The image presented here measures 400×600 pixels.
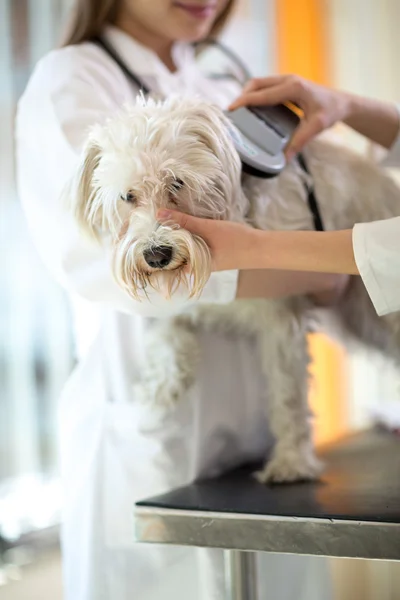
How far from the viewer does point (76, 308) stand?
5.21 ft

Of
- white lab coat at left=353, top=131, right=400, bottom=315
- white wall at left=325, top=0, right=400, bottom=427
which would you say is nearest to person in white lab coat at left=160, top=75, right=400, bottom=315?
white lab coat at left=353, top=131, right=400, bottom=315

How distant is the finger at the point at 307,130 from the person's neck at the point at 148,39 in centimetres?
43

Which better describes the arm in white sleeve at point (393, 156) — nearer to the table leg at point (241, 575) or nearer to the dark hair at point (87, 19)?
the dark hair at point (87, 19)

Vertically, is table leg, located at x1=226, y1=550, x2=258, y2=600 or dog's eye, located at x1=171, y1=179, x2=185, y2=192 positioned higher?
dog's eye, located at x1=171, y1=179, x2=185, y2=192

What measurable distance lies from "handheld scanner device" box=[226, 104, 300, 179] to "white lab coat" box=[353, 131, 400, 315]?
289 millimetres

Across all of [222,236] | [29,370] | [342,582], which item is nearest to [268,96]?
[222,236]

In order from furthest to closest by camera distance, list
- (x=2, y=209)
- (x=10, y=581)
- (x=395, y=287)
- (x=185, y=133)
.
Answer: (x=2, y=209), (x=10, y=581), (x=185, y=133), (x=395, y=287)

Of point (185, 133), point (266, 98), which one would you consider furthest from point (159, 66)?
point (185, 133)

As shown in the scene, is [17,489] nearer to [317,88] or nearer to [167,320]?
[167,320]

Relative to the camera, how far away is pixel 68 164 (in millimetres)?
1353

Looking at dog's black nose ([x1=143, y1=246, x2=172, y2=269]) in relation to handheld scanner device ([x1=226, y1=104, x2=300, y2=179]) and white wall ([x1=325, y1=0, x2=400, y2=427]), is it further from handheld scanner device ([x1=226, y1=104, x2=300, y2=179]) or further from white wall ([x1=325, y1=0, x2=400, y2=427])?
white wall ([x1=325, y1=0, x2=400, y2=427])

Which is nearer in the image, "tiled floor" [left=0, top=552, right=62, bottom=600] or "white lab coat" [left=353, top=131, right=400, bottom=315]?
"white lab coat" [left=353, top=131, right=400, bottom=315]

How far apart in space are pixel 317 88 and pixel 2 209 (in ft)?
4.23

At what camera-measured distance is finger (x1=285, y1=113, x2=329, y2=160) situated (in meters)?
1.38
